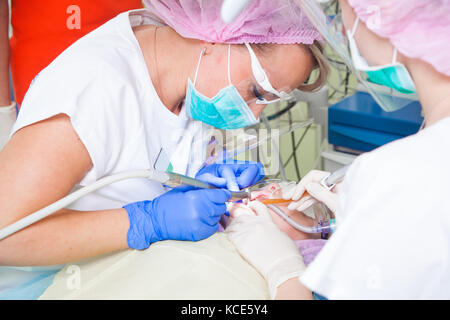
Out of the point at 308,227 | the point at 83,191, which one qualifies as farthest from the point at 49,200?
the point at 308,227

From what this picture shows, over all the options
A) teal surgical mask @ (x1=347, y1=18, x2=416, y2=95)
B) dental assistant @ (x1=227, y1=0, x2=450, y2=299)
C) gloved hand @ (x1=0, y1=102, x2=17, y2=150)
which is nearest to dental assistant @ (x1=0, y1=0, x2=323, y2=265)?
teal surgical mask @ (x1=347, y1=18, x2=416, y2=95)

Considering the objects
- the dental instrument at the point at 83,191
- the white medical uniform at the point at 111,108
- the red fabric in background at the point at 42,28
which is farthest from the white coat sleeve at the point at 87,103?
the red fabric in background at the point at 42,28

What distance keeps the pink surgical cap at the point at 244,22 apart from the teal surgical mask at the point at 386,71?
0.99 ft

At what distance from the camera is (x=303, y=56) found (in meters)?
1.26

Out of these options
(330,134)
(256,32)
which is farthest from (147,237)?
(330,134)

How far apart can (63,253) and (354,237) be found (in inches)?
28.8

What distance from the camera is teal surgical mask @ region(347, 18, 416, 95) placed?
0.81 m

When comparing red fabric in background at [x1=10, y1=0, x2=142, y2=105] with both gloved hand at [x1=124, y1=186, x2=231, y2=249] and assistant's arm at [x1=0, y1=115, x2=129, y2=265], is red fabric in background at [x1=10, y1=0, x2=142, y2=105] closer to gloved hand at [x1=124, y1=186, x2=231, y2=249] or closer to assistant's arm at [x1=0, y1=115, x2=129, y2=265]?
assistant's arm at [x1=0, y1=115, x2=129, y2=265]

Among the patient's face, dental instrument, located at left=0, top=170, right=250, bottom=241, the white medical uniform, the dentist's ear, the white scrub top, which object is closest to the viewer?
the white scrub top

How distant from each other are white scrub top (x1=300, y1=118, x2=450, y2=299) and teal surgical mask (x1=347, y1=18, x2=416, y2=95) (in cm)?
19

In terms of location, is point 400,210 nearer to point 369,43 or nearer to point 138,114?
point 369,43

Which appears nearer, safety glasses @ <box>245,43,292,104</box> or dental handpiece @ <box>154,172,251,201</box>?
dental handpiece @ <box>154,172,251,201</box>

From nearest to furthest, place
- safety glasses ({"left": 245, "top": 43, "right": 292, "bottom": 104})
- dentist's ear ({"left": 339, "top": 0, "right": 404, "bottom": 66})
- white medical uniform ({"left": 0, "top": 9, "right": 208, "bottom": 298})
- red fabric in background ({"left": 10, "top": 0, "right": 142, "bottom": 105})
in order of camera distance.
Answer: dentist's ear ({"left": 339, "top": 0, "right": 404, "bottom": 66}) → white medical uniform ({"left": 0, "top": 9, "right": 208, "bottom": 298}) → safety glasses ({"left": 245, "top": 43, "right": 292, "bottom": 104}) → red fabric in background ({"left": 10, "top": 0, "right": 142, "bottom": 105})

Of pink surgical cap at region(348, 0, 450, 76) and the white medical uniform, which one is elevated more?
pink surgical cap at region(348, 0, 450, 76)
